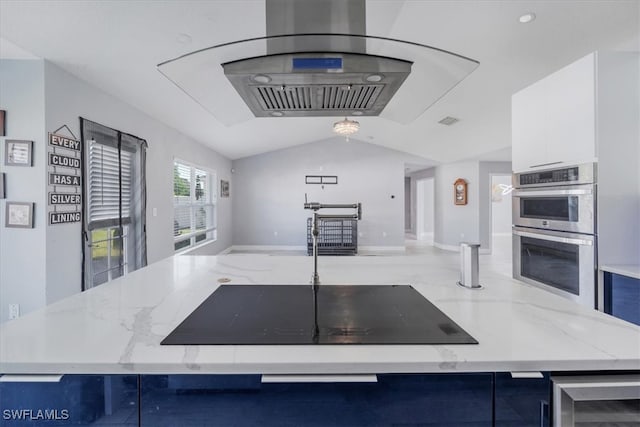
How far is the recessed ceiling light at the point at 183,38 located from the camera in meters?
2.03

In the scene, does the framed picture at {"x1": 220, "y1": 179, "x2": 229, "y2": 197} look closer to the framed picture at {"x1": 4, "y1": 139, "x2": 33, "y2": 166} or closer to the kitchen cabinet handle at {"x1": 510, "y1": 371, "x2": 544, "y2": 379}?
the framed picture at {"x1": 4, "y1": 139, "x2": 33, "y2": 166}

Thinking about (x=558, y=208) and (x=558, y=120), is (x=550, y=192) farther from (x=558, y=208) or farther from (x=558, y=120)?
(x=558, y=120)

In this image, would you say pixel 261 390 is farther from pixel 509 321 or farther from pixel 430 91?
pixel 430 91

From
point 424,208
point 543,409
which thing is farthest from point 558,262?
point 424,208

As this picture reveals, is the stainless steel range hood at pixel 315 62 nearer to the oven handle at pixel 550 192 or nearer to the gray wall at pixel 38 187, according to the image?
the oven handle at pixel 550 192

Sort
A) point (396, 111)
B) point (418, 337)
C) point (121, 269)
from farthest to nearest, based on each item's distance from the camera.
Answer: point (121, 269) → point (396, 111) → point (418, 337)

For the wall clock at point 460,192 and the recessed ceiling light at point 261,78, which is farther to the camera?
the wall clock at point 460,192

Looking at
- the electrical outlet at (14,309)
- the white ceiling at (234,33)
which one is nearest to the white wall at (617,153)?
the white ceiling at (234,33)

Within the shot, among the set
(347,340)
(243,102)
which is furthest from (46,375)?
(243,102)

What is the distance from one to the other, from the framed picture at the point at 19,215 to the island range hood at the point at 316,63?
2089 millimetres

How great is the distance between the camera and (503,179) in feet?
36.3

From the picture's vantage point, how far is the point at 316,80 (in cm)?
93

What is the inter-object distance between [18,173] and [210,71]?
2.30 meters

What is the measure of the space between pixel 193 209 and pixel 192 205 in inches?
6.3
